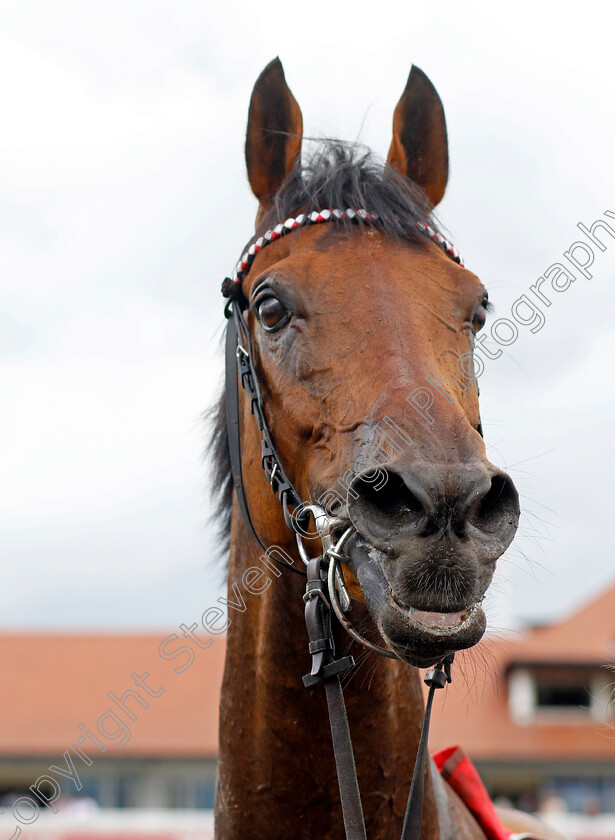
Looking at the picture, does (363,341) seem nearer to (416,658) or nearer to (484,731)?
(416,658)

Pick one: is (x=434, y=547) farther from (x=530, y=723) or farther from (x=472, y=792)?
(x=530, y=723)

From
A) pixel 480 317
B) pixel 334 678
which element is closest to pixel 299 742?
pixel 334 678

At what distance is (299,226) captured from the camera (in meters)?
3.26

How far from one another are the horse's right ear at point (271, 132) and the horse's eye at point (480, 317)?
102cm

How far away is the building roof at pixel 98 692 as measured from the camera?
84.9 ft

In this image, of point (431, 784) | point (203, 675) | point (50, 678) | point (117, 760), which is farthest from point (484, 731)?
point (431, 784)

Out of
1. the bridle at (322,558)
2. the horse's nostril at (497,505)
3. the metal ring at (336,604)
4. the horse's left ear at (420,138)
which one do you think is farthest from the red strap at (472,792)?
the horse's left ear at (420,138)

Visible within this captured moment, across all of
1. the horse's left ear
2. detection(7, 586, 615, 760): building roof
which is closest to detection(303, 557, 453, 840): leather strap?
the horse's left ear

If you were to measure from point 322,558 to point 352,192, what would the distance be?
1415 millimetres

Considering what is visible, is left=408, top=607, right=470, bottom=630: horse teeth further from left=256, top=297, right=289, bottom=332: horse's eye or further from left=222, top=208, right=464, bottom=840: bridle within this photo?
left=256, top=297, right=289, bottom=332: horse's eye

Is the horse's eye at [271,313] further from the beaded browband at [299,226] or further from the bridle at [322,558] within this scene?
the beaded browband at [299,226]

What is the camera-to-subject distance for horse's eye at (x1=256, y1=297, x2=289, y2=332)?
300 cm

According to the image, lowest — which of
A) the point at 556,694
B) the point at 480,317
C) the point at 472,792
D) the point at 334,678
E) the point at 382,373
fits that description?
the point at 472,792

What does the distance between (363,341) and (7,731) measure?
90.9ft
